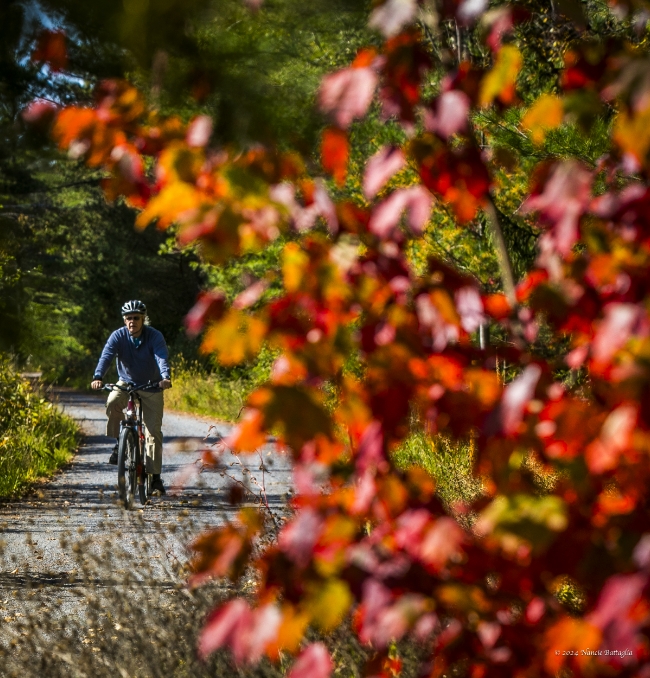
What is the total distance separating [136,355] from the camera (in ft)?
30.2

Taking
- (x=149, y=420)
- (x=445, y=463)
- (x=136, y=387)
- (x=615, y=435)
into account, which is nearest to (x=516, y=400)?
(x=615, y=435)

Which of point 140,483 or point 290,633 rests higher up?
point 140,483

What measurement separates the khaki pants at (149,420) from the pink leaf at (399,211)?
756cm

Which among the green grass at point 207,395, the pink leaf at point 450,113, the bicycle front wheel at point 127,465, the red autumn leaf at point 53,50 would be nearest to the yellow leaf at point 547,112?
the pink leaf at point 450,113

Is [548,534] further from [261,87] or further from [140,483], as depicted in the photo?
[140,483]

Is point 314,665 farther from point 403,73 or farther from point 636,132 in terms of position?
point 403,73

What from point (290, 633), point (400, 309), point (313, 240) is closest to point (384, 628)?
point (290, 633)

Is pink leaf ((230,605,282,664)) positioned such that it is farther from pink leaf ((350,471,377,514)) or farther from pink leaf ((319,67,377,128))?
pink leaf ((319,67,377,128))

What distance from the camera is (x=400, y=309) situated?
1.89m

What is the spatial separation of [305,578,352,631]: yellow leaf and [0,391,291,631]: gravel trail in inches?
55.6

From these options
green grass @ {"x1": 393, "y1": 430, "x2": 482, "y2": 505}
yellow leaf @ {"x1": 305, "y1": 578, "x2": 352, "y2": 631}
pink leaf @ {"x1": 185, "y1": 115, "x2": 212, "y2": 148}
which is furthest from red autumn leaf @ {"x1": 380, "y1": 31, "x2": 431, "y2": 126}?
green grass @ {"x1": 393, "y1": 430, "x2": 482, "y2": 505}

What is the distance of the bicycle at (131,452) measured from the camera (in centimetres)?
891

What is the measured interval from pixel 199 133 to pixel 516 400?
2.82 ft

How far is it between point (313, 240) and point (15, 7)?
6.35 ft
